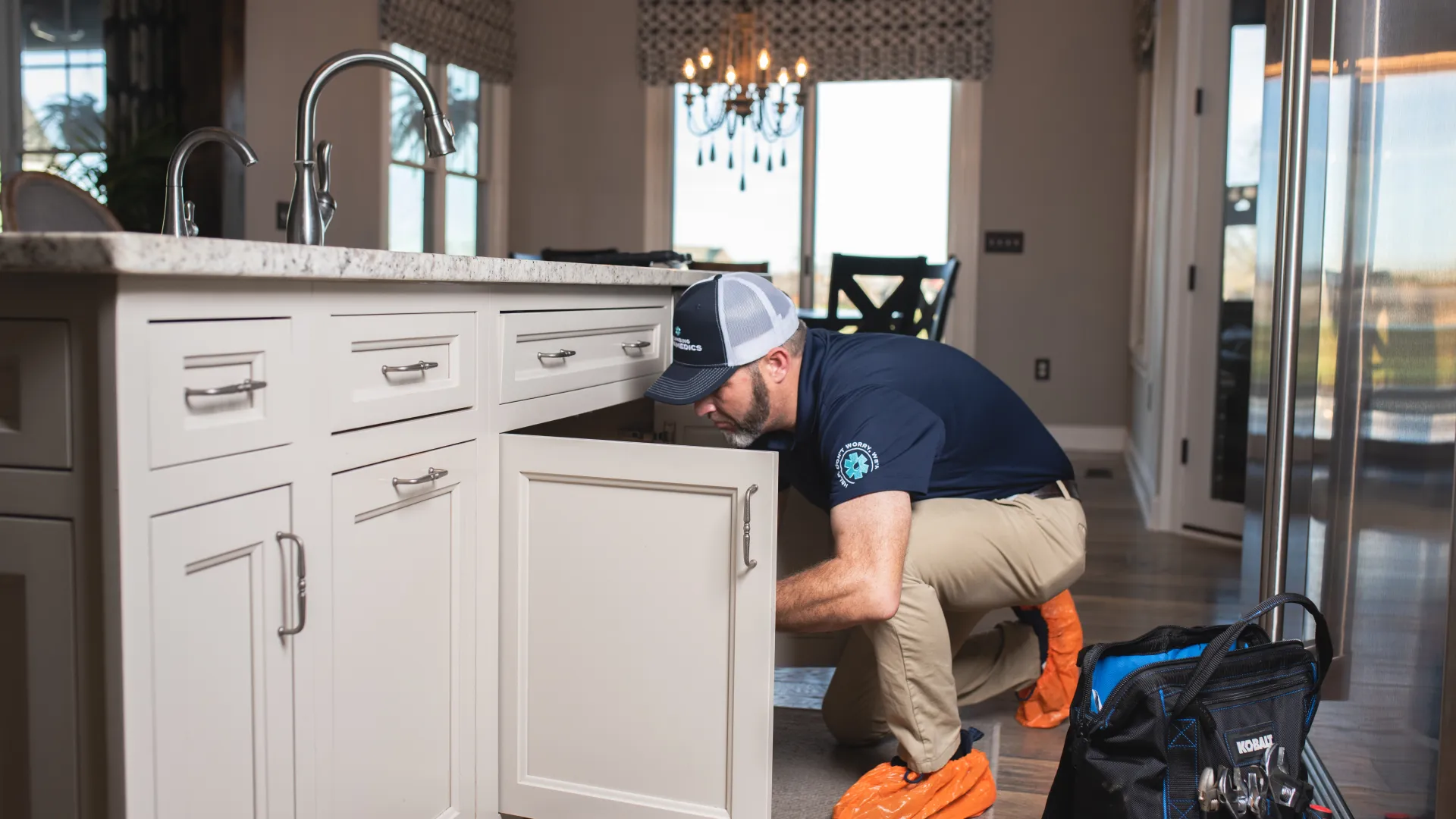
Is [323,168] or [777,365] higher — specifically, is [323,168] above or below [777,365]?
above

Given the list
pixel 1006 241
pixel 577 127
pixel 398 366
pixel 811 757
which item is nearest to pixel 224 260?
pixel 398 366

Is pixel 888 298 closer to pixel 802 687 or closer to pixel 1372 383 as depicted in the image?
pixel 802 687

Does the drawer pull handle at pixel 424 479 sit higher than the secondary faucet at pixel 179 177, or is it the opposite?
the secondary faucet at pixel 179 177

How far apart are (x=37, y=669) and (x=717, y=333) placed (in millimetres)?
1031

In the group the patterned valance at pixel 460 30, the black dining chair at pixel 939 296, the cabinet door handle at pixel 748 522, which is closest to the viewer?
the cabinet door handle at pixel 748 522

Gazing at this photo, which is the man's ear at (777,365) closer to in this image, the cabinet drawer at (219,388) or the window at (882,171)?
the cabinet drawer at (219,388)

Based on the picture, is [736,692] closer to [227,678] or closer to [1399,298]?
[227,678]

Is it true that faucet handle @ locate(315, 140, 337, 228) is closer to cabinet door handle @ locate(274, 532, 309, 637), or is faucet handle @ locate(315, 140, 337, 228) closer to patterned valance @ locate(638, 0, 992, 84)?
cabinet door handle @ locate(274, 532, 309, 637)

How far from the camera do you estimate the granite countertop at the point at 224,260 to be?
0.92 meters

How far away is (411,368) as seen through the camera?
4.61ft

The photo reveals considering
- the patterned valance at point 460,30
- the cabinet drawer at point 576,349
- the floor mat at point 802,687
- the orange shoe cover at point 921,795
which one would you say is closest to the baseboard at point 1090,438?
the patterned valance at point 460,30

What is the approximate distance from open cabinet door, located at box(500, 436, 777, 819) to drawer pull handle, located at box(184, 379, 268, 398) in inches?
19.3

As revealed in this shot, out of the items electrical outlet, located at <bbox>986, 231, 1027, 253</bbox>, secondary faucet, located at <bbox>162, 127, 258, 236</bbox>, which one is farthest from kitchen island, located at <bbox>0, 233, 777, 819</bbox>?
electrical outlet, located at <bbox>986, 231, 1027, 253</bbox>

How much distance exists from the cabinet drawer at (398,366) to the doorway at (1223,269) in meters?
3.40
